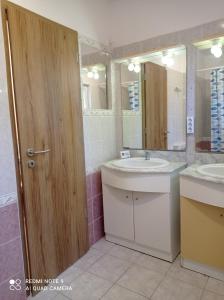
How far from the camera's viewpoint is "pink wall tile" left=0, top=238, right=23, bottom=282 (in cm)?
143

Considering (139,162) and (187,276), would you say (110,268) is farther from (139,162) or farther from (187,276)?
(139,162)

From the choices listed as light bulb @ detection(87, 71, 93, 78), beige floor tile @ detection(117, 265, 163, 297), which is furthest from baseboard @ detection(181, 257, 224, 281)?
light bulb @ detection(87, 71, 93, 78)

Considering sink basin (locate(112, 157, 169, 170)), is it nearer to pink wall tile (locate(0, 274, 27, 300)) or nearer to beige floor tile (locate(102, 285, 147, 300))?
beige floor tile (locate(102, 285, 147, 300))

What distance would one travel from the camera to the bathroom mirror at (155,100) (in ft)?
6.97

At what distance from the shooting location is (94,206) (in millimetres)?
2275

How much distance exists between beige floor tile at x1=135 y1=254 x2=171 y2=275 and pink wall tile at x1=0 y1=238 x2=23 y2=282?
3.23ft

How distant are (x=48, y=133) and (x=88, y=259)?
3.89ft

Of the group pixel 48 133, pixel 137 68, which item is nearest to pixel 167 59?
pixel 137 68

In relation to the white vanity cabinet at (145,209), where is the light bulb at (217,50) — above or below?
above

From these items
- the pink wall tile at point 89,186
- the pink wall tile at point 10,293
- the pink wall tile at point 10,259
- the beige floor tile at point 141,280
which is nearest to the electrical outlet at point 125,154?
the pink wall tile at point 89,186

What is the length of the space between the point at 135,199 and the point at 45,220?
0.78 m

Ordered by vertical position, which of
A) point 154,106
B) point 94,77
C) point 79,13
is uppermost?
point 79,13

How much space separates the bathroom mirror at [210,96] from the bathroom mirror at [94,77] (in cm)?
90

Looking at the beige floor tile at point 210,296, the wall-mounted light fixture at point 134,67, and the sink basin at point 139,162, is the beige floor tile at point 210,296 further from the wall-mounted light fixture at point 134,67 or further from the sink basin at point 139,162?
the wall-mounted light fixture at point 134,67
